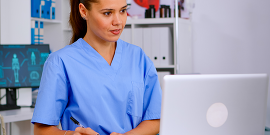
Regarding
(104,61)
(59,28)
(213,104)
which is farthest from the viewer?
(59,28)

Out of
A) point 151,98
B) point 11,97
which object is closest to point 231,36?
point 151,98

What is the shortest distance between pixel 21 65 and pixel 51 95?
143 cm

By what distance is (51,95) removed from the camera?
0.89 m

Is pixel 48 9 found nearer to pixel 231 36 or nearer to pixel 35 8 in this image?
pixel 35 8

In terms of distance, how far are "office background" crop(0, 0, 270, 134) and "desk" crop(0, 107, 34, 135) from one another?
18 cm

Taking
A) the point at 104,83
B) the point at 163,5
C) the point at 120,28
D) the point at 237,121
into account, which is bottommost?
the point at 237,121

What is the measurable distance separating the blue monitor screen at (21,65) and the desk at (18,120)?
0.73 ft

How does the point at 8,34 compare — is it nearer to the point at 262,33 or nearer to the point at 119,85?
the point at 119,85

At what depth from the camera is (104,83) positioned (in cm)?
94

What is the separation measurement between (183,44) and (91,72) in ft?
6.67

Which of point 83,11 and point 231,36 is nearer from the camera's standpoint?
point 83,11

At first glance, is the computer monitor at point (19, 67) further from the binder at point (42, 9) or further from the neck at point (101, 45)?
the neck at point (101, 45)

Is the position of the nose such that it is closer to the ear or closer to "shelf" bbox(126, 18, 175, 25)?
the ear

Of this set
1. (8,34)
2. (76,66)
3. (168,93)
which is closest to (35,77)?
(8,34)
